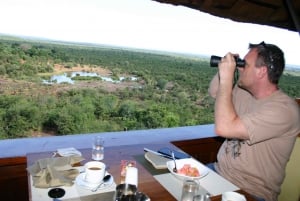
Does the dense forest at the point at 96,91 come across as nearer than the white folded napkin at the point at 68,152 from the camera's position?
No

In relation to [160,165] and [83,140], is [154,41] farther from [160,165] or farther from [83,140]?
[160,165]

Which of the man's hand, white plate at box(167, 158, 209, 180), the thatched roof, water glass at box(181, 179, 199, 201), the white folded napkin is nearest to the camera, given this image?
water glass at box(181, 179, 199, 201)

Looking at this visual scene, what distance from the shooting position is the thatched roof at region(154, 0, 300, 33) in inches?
69.4

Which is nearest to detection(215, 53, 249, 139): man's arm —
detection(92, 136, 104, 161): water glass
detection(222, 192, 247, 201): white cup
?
detection(222, 192, 247, 201): white cup

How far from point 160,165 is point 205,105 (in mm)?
1621

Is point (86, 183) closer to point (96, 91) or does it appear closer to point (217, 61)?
point (217, 61)

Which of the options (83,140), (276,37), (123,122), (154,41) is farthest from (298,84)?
(83,140)

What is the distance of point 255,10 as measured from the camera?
74.9 inches

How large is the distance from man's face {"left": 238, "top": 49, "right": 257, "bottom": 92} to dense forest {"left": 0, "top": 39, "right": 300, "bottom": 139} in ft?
1.25

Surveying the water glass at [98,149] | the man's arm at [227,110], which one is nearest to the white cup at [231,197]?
the man's arm at [227,110]

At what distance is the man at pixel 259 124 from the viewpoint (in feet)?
4.05

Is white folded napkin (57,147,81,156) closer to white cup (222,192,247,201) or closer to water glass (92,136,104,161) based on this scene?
water glass (92,136,104,161)

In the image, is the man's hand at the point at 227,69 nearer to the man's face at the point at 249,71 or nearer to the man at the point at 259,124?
the man at the point at 259,124

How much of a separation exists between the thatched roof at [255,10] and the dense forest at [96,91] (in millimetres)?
384
